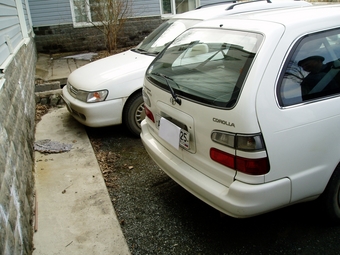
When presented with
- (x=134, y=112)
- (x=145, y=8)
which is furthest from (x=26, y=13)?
(x=134, y=112)

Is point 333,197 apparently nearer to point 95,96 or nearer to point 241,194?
point 241,194

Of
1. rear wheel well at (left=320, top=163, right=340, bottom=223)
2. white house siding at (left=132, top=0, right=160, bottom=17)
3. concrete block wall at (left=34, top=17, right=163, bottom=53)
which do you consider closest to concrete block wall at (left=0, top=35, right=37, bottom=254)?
rear wheel well at (left=320, top=163, right=340, bottom=223)

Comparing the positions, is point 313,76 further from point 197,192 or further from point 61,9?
point 61,9

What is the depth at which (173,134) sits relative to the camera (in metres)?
2.78

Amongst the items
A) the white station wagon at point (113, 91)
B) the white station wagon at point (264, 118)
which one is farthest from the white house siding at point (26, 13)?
the white station wagon at point (264, 118)

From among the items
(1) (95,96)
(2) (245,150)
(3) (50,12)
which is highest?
(3) (50,12)

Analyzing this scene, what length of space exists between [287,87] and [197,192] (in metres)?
1.05

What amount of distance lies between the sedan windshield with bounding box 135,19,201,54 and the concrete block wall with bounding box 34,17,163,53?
6585 mm

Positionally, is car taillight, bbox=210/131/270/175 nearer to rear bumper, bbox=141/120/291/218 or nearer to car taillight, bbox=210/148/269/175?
car taillight, bbox=210/148/269/175

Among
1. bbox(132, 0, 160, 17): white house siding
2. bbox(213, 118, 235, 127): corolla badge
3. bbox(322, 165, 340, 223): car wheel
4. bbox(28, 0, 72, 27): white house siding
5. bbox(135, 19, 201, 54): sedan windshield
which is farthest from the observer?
bbox(132, 0, 160, 17): white house siding

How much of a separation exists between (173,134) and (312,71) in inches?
47.1

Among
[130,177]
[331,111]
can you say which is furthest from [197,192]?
[130,177]

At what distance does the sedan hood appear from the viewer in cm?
461

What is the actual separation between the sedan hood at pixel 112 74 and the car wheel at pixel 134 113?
8.7 inches
